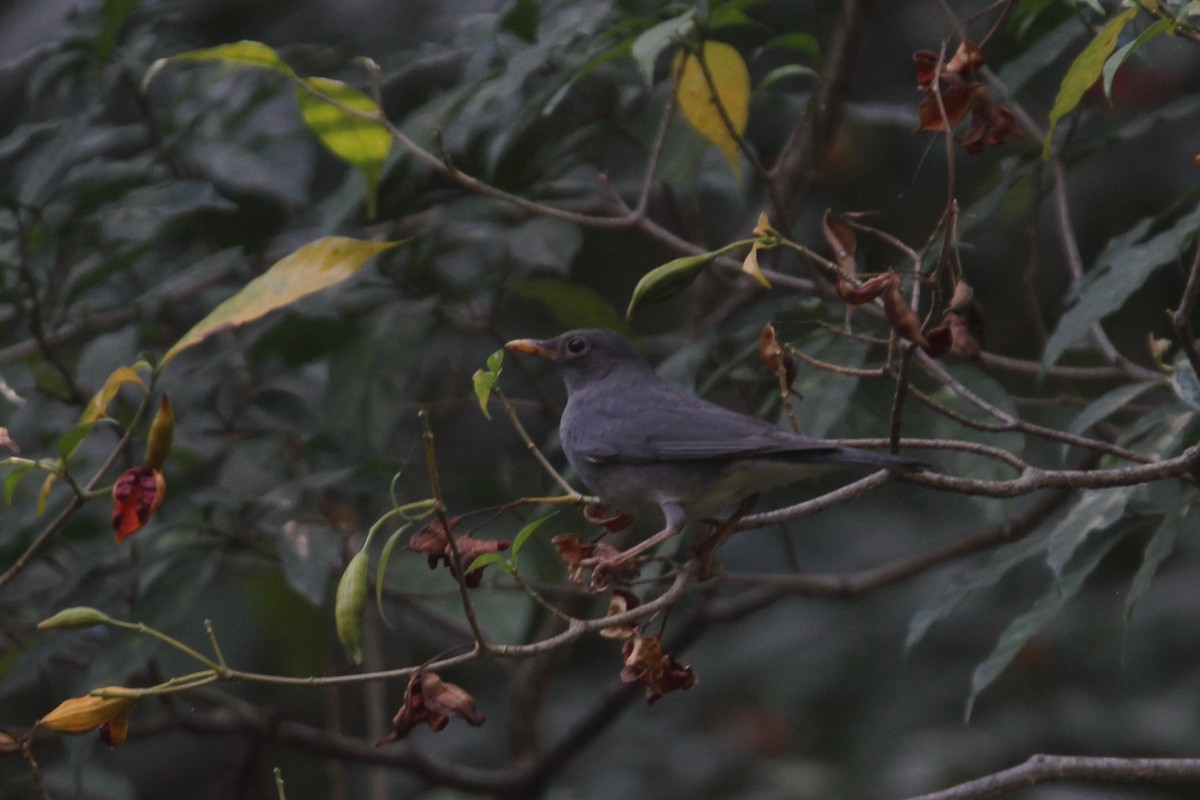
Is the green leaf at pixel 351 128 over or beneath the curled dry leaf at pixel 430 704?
over

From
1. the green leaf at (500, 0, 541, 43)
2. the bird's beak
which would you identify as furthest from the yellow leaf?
the bird's beak

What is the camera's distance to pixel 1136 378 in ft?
10.3

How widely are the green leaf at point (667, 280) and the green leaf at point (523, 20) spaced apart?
1.62 meters

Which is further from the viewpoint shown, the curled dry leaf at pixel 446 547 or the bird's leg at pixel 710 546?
the bird's leg at pixel 710 546

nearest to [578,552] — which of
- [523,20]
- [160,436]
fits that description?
[160,436]

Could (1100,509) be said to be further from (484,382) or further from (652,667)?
(484,382)

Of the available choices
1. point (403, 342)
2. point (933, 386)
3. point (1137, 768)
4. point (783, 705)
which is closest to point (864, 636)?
point (783, 705)

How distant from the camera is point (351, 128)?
3.20 metres

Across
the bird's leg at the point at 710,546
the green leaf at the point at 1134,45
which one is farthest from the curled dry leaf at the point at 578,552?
the green leaf at the point at 1134,45

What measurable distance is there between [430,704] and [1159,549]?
1458mm

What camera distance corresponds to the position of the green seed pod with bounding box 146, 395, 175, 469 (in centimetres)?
236

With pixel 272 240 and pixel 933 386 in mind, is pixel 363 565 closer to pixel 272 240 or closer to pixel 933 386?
pixel 272 240

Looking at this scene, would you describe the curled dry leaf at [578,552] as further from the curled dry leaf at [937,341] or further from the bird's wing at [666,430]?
the curled dry leaf at [937,341]

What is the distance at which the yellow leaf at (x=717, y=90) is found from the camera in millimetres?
3195
